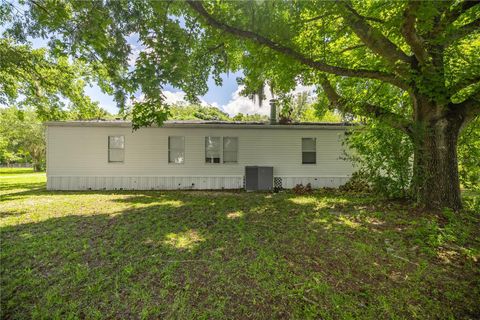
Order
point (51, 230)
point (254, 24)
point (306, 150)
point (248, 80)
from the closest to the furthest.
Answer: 1. point (51, 230)
2. point (254, 24)
3. point (248, 80)
4. point (306, 150)

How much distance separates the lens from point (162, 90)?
5.03 meters

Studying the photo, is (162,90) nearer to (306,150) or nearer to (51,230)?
(51,230)

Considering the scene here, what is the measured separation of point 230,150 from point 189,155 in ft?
6.25

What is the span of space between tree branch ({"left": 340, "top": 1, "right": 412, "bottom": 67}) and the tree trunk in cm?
168

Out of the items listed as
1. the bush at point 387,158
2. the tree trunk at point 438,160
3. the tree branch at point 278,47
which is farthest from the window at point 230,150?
the tree trunk at point 438,160

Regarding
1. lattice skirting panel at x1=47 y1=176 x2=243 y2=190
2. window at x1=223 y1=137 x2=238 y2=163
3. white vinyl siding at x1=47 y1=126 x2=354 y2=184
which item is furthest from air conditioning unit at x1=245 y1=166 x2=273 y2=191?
window at x1=223 y1=137 x2=238 y2=163

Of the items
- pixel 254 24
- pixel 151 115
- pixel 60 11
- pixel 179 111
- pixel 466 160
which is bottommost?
pixel 466 160

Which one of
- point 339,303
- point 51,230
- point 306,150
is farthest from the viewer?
point 306,150

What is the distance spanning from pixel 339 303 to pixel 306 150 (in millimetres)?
8646

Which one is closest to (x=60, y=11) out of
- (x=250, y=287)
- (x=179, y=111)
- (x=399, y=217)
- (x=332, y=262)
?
(x=250, y=287)

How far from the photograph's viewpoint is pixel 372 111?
645cm

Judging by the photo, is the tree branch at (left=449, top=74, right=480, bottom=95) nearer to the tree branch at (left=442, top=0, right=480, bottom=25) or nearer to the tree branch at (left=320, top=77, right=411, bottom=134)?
the tree branch at (left=320, top=77, right=411, bottom=134)

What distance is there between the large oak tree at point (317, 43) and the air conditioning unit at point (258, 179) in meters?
4.68

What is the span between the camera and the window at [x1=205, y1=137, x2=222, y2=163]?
10.5 metres
